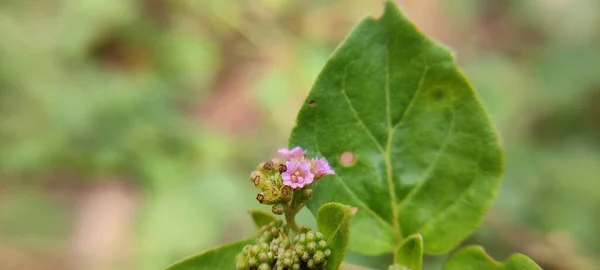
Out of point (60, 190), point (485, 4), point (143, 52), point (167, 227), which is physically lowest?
point (167, 227)

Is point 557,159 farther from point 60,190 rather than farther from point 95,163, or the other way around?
point 60,190

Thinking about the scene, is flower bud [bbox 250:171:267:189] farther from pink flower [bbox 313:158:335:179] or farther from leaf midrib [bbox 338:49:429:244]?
leaf midrib [bbox 338:49:429:244]

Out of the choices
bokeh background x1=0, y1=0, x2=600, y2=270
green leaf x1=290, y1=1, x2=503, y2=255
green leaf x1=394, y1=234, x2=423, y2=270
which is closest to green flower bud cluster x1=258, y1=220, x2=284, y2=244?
green leaf x1=290, y1=1, x2=503, y2=255

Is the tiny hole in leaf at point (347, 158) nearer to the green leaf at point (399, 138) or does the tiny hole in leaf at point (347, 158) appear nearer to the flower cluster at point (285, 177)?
the green leaf at point (399, 138)

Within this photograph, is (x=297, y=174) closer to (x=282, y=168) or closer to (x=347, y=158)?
(x=282, y=168)

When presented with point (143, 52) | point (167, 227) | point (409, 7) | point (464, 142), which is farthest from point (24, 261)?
point (464, 142)

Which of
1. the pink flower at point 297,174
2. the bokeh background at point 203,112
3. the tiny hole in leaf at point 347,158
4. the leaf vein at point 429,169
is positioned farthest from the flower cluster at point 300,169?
the bokeh background at point 203,112
